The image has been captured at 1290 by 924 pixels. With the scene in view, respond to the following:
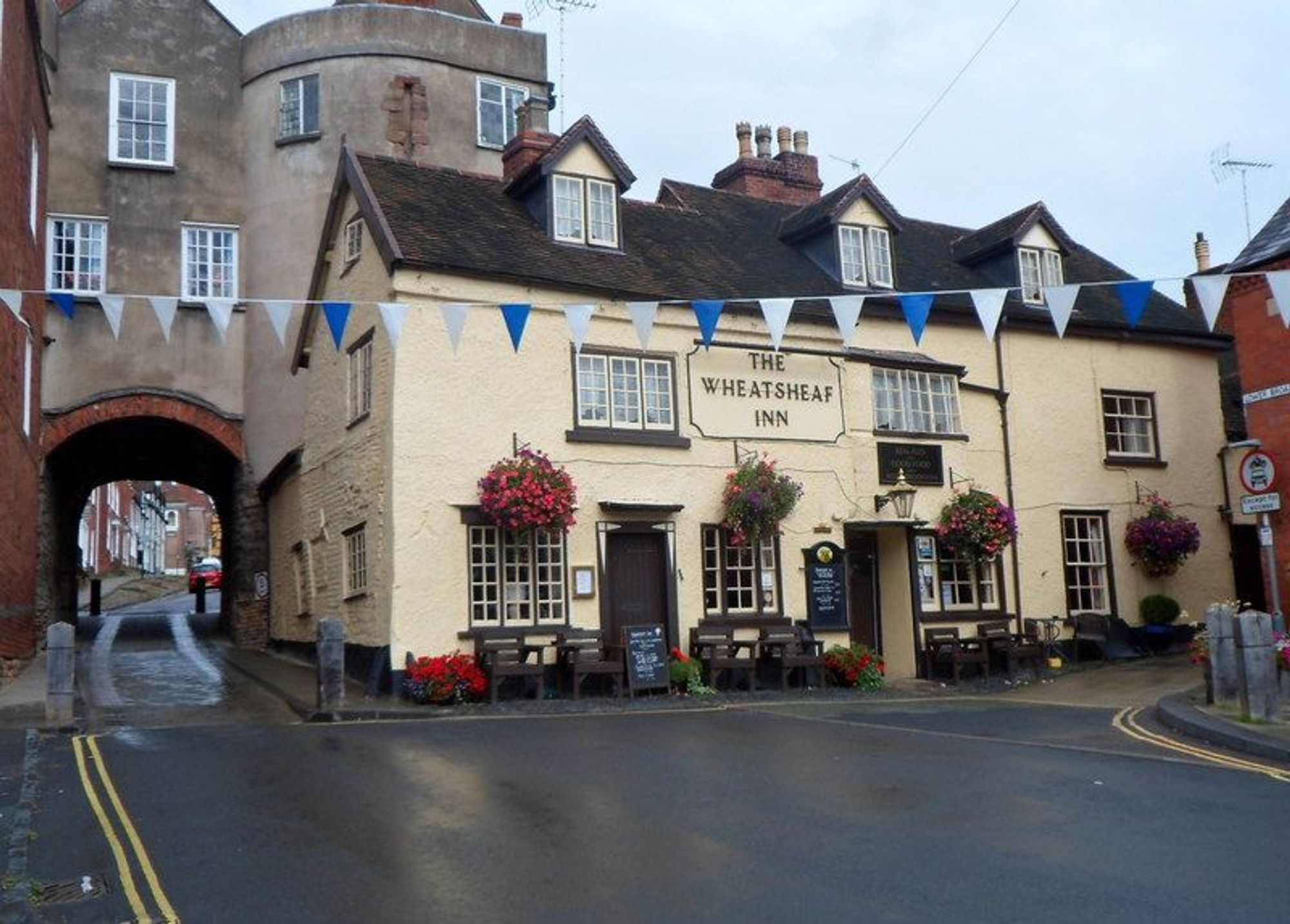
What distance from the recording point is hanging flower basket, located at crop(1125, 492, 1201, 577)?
2098 centimetres

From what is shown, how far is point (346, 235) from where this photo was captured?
1905 cm

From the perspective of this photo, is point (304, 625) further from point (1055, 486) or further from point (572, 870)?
point (572, 870)

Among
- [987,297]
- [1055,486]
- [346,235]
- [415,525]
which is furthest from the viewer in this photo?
[1055,486]

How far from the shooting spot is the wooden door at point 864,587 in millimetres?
19672

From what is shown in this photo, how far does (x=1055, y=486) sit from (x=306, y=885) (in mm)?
17446

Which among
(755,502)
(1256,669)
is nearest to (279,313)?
(755,502)

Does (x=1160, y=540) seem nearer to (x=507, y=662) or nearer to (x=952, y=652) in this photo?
(x=952, y=652)

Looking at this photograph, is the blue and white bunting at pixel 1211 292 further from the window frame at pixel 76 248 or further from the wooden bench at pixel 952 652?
the window frame at pixel 76 248

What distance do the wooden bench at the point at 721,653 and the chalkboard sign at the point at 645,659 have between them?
29.4 inches

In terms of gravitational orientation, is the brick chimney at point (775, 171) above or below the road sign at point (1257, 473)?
above

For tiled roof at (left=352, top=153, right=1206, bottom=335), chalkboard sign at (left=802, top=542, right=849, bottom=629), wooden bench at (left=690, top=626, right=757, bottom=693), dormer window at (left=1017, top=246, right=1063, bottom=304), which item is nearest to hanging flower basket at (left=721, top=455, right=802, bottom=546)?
chalkboard sign at (left=802, top=542, right=849, bottom=629)

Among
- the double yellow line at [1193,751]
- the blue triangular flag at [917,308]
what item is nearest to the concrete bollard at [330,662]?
the blue triangular flag at [917,308]

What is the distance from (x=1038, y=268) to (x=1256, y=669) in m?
12.5

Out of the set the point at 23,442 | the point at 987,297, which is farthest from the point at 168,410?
the point at 987,297
